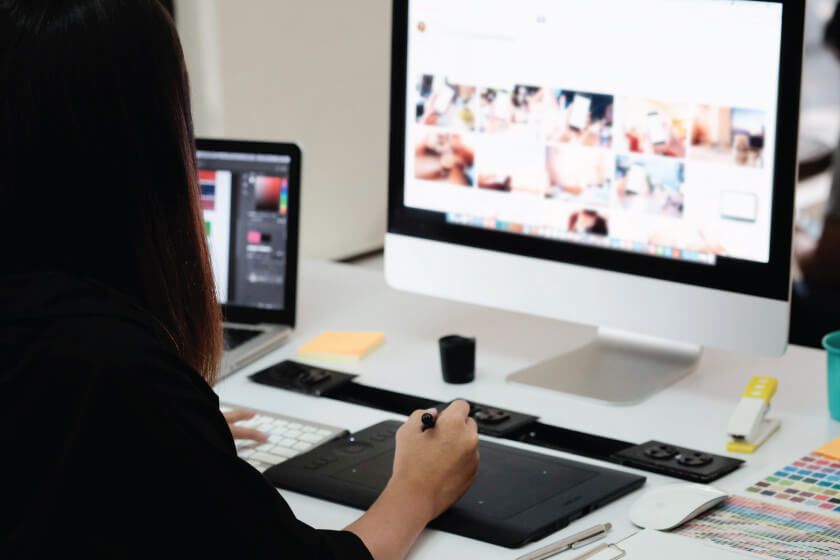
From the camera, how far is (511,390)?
1708 millimetres

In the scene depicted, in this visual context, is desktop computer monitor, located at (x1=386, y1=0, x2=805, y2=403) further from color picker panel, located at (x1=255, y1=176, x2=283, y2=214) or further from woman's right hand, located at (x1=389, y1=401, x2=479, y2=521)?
woman's right hand, located at (x1=389, y1=401, x2=479, y2=521)

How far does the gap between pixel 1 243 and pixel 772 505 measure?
32.4 inches

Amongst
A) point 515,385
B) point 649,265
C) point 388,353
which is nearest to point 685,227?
point 649,265

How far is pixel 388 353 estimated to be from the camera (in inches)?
73.8

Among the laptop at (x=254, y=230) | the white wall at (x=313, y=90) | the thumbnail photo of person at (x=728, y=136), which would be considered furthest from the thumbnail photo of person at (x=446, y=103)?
the white wall at (x=313, y=90)

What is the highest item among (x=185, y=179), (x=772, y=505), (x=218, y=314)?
(x=185, y=179)

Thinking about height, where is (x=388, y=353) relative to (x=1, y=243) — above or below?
below

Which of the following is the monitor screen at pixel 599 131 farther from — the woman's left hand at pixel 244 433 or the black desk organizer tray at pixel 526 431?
the woman's left hand at pixel 244 433

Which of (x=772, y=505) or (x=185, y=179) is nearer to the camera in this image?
(x=185, y=179)

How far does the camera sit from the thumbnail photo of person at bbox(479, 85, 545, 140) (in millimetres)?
1669

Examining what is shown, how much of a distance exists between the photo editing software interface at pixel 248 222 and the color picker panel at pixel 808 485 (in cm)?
83

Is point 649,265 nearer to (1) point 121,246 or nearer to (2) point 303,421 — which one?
(2) point 303,421

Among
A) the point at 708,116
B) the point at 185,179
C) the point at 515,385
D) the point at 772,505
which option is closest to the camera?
the point at 185,179

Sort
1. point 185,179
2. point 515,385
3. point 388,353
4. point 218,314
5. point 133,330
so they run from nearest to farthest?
point 133,330 → point 185,179 → point 218,314 → point 515,385 → point 388,353
